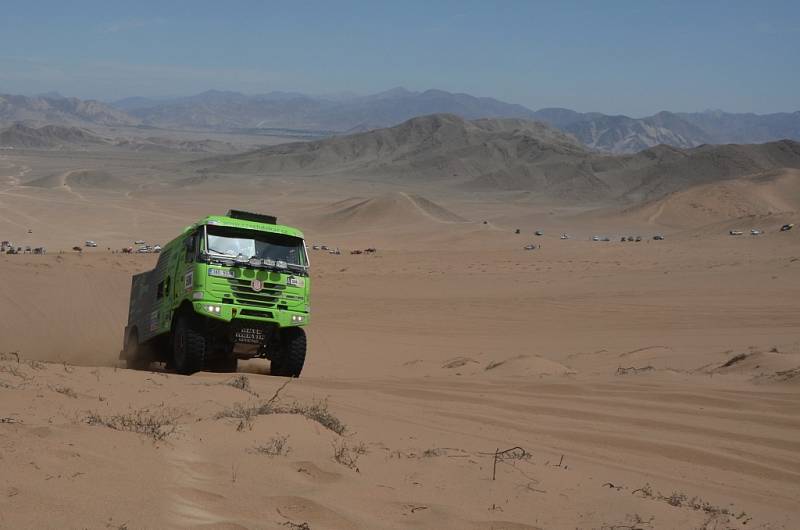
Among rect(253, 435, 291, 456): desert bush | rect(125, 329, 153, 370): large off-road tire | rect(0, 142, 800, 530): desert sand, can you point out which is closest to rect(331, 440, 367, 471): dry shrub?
rect(0, 142, 800, 530): desert sand

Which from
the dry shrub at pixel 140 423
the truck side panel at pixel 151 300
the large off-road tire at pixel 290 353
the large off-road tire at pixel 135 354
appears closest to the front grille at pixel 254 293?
the large off-road tire at pixel 290 353

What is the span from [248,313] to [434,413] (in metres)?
3.84

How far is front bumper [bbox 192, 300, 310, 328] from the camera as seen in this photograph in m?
11.9

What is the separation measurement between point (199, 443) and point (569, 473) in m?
2.76

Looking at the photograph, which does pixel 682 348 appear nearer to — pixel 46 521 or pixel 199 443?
pixel 199 443

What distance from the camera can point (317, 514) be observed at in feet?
16.8

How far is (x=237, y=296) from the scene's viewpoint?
12.1 m

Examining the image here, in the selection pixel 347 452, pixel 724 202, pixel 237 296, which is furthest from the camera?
pixel 724 202

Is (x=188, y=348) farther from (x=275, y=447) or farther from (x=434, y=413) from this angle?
(x=275, y=447)

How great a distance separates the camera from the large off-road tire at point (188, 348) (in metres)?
11.9

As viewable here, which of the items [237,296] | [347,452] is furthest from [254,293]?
[347,452]

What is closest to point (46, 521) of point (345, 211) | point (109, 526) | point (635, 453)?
point (109, 526)

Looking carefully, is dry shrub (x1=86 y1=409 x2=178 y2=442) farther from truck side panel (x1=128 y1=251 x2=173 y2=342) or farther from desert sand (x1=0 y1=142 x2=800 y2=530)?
truck side panel (x1=128 y1=251 x2=173 y2=342)

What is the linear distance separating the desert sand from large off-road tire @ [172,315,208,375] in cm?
60
